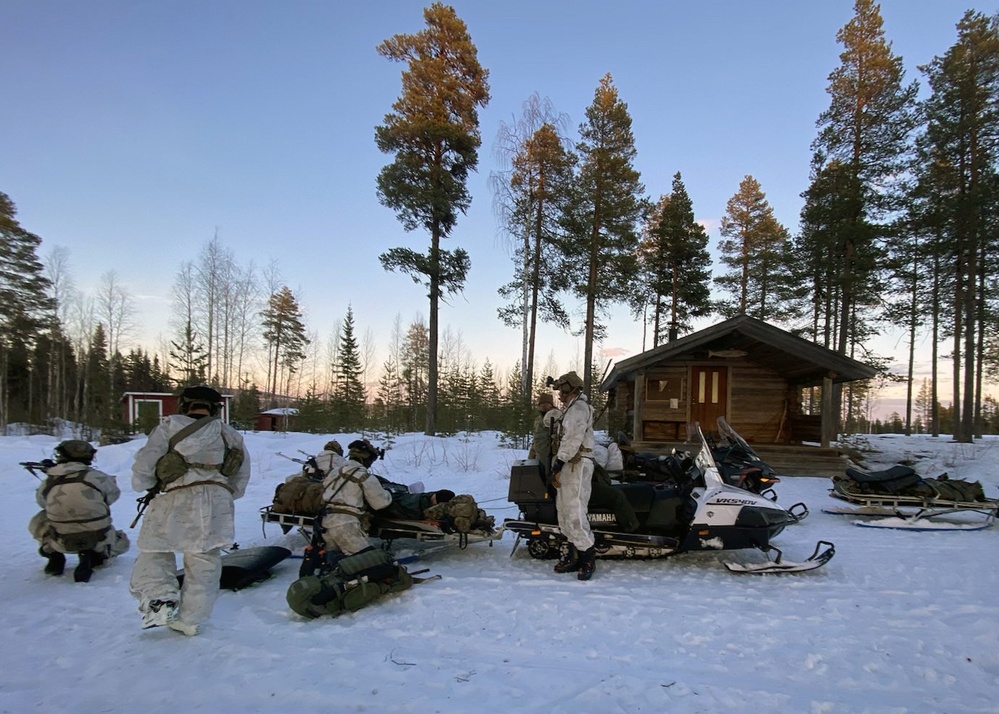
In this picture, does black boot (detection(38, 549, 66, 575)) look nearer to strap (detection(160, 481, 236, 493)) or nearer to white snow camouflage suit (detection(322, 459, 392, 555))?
strap (detection(160, 481, 236, 493))

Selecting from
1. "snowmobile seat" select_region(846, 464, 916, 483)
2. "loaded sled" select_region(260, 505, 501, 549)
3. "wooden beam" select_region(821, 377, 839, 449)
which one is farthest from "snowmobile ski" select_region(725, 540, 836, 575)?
"wooden beam" select_region(821, 377, 839, 449)

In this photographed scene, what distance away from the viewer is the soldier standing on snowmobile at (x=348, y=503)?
4.59 meters

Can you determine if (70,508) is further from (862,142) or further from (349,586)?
(862,142)

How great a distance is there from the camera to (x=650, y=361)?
12727mm

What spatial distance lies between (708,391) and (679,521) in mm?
10302

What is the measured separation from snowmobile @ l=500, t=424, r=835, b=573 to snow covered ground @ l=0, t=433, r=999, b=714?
0.75 feet

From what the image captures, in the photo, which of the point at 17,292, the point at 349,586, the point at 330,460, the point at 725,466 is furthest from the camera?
the point at 17,292

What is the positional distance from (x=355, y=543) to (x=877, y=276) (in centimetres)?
2154

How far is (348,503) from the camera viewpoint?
15.2ft

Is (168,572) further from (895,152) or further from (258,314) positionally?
(258,314)

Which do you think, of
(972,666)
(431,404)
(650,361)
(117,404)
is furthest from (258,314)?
(972,666)

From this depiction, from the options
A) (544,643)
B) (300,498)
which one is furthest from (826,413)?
(300,498)

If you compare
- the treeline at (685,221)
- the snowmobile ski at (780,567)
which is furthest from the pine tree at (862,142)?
the snowmobile ski at (780,567)

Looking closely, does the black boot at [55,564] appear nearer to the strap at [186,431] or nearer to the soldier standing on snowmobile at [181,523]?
the soldier standing on snowmobile at [181,523]
